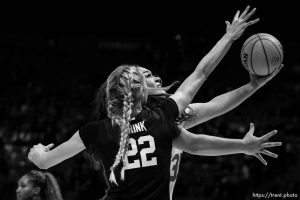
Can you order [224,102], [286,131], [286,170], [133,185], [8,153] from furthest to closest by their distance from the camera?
[286,131]
[8,153]
[286,170]
[224,102]
[133,185]

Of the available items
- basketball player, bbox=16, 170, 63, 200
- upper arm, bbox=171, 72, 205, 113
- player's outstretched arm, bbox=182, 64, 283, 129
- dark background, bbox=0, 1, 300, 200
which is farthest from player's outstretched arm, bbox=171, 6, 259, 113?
dark background, bbox=0, 1, 300, 200

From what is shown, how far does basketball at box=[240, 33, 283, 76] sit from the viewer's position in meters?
3.63

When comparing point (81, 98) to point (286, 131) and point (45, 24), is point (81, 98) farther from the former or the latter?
point (286, 131)

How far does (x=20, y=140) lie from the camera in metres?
12.9

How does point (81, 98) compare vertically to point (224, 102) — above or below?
above

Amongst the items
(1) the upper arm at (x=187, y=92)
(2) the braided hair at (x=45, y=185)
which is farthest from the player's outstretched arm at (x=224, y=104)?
(2) the braided hair at (x=45, y=185)

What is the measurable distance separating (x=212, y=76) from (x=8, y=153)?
7966 millimetres

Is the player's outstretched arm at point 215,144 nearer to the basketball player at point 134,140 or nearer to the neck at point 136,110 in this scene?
the basketball player at point 134,140

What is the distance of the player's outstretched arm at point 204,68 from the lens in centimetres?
281

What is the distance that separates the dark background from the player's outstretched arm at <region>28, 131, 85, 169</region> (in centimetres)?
765

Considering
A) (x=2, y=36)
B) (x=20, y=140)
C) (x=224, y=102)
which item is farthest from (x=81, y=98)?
(x=224, y=102)

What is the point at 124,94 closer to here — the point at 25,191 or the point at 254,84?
the point at 254,84

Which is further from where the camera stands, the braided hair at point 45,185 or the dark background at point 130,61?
the dark background at point 130,61

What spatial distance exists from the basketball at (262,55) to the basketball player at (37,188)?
2068 millimetres
